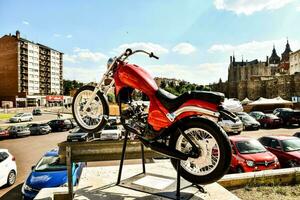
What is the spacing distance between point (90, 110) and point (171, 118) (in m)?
1.73

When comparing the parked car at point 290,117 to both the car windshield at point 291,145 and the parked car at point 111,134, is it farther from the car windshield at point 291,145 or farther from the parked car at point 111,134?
the car windshield at point 291,145

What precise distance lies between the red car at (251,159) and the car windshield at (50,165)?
620cm

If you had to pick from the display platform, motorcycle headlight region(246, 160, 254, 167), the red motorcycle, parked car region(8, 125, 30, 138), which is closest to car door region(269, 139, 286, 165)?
motorcycle headlight region(246, 160, 254, 167)

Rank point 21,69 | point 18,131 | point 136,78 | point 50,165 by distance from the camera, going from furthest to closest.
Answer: point 21,69 → point 18,131 → point 50,165 → point 136,78

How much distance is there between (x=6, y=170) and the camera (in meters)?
11.8

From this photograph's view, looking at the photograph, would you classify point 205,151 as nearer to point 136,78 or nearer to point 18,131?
point 136,78

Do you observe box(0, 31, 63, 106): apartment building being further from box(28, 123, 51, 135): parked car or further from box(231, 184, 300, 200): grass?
box(231, 184, 300, 200): grass

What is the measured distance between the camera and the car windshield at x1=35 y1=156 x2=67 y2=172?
10.3 metres

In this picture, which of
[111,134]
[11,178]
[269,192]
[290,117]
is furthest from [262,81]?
[269,192]

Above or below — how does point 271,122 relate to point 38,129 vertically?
above

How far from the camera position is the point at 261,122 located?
3325cm

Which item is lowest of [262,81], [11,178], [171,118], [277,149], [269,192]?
[11,178]

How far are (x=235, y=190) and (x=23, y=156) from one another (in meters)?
16.1

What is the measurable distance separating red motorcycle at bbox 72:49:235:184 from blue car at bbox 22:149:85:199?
5014 mm
